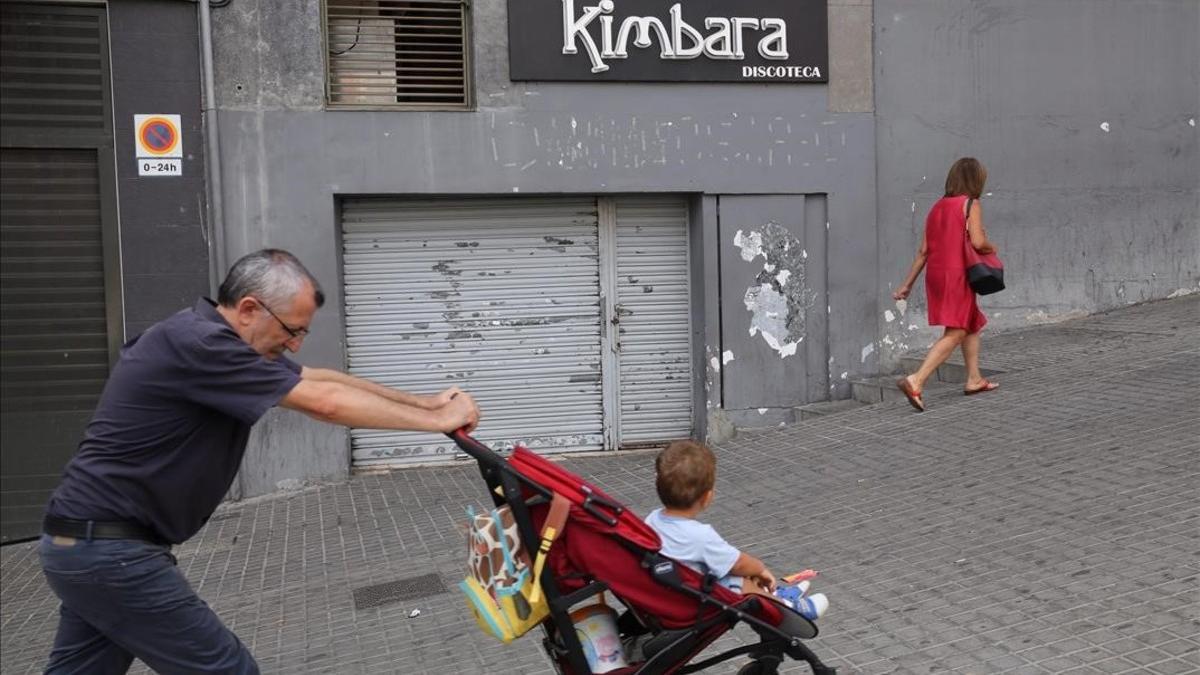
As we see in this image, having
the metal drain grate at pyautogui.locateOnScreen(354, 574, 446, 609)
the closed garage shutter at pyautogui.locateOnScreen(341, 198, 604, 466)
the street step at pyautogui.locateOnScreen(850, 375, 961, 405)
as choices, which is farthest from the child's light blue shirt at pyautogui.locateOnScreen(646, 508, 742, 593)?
the closed garage shutter at pyautogui.locateOnScreen(341, 198, 604, 466)

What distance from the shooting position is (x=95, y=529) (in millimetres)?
3012

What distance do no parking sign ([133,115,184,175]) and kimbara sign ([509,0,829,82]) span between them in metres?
2.70

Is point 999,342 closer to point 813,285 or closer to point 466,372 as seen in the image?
point 813,285

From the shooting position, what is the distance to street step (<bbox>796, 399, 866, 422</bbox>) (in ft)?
30.4

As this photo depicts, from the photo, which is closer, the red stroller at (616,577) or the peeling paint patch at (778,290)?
the red stroller at (616,577)

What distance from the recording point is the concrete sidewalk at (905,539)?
440 centimetres

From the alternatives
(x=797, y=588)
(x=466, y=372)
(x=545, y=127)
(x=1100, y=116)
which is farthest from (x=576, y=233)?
(x=797, y=588)

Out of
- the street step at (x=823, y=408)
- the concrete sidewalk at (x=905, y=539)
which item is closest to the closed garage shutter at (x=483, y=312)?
the concrete sidewalk at (x=905, y=539)

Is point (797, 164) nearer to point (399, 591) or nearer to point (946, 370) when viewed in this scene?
point (946, 370)

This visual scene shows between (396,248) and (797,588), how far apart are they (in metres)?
6.20

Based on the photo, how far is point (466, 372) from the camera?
30.0 ft

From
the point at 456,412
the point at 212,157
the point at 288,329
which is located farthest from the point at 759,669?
the point at 212,157

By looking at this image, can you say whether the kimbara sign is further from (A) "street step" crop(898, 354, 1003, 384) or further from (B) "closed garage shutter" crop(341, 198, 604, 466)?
(A) "street step" crop(898, 354, 1003, 384)

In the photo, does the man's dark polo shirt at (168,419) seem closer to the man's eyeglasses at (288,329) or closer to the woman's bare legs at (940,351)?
the man's eyeglasses at (288,329)
